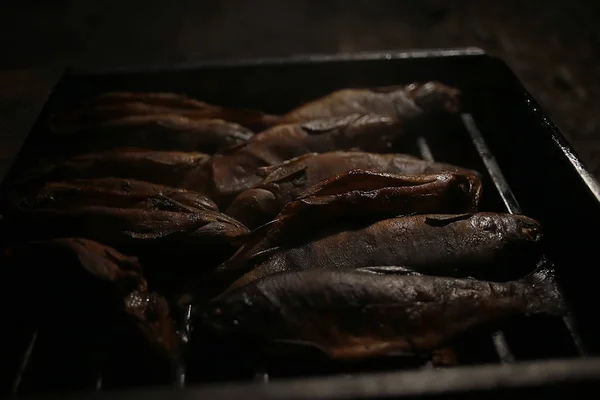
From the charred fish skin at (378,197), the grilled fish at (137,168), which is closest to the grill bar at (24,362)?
the grilled fish at (137,168)

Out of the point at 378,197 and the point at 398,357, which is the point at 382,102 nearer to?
the point at 378,197

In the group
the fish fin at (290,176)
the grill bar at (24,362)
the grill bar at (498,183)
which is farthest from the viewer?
the fish fin at (290,176)

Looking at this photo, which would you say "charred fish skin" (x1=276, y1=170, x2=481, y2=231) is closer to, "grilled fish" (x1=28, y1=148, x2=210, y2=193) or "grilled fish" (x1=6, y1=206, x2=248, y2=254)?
"grilled fish" (x1=6, y1=206, x2=248, y2=254)

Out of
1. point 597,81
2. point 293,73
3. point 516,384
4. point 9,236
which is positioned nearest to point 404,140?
point 293,73

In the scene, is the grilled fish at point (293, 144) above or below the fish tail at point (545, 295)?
above

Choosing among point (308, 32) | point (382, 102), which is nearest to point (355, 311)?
point (382, 102)

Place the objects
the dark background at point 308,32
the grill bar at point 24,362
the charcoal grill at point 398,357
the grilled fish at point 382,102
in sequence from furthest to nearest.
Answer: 1. the dark background at point 308,32
2. the grilled fish at point 382,102
3. the grill bar at point 24,362
4. the charcoal grill at point 398,357

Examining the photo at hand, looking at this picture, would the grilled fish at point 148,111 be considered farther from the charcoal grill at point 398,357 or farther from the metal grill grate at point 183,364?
the metal grill grate at point 183,364
